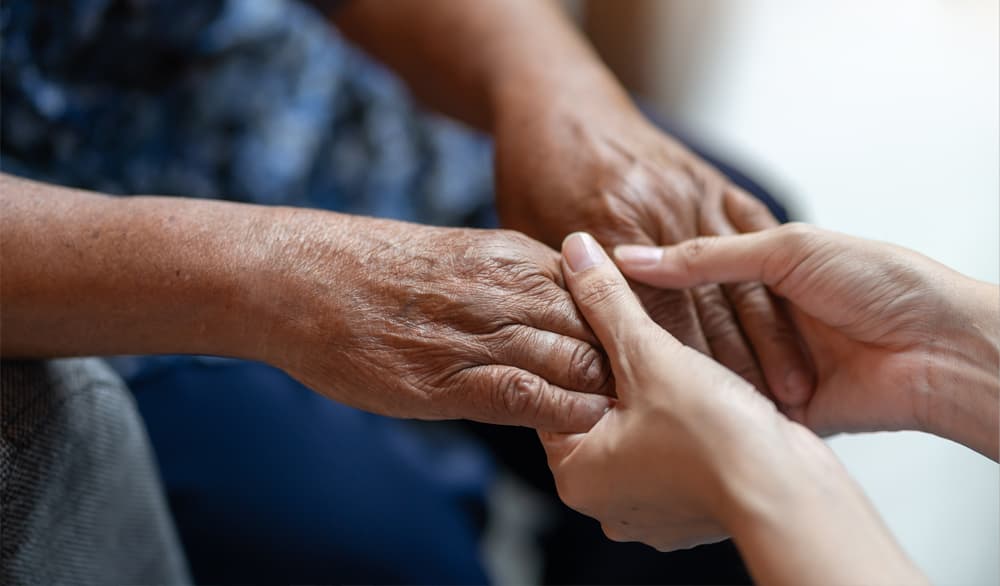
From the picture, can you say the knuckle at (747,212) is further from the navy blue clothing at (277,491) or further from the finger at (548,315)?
the navy blue clothing at (277,491)

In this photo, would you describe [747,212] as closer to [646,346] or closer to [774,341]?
[774,341]

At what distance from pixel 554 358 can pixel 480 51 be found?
540 millimetres

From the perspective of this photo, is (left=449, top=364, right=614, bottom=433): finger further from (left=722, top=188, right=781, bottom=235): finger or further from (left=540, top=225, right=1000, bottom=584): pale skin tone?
(left=722, top=188, right=781, bottom=235): finger

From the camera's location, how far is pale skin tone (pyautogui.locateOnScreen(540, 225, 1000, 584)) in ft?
1.83

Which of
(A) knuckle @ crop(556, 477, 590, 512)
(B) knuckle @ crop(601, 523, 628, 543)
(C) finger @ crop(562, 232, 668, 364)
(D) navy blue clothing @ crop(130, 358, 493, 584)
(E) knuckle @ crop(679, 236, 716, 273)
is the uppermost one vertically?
(E) knuckle @ crop(679, 236, 716, 273)

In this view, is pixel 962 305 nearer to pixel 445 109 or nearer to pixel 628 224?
pixel 628 224

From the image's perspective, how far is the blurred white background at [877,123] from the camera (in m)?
1.00

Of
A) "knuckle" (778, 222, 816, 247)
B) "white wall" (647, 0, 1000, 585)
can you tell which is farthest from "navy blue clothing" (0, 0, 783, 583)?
"knuckle" (778, 222, 816, 247)

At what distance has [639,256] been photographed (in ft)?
2.93

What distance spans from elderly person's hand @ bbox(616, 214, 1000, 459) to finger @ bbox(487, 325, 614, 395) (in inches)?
6.1

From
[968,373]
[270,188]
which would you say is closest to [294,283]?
[270,188]

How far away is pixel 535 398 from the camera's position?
2.44 feet

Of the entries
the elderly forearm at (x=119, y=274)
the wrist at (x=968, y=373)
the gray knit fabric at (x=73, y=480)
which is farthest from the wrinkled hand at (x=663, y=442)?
the gray knit fabric at (x=73, y=480)

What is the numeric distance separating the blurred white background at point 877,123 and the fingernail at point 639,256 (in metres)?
0.31
